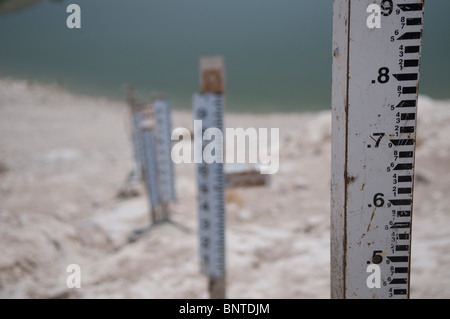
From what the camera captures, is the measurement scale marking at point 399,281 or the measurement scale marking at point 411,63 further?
the measurement scale marking at point 399,281

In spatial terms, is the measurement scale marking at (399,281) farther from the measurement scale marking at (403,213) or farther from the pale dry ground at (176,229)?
the pale dry ground at (176,229)

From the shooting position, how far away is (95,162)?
376 inches

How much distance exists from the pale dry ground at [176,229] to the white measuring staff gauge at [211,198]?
86 cm

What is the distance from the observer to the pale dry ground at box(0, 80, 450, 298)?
333 cm

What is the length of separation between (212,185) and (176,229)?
276cm

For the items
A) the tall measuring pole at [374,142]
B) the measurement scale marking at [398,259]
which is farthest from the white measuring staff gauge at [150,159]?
the measurement scale marking at [398,259]

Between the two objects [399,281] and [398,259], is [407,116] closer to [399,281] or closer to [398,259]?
[398,259]

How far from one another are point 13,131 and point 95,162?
4.72 metres

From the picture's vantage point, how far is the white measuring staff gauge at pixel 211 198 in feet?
7.82

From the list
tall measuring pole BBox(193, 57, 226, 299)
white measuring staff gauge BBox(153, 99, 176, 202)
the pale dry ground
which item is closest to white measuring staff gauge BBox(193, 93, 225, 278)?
tall measuring pole BBox(193, 57, 226, 299)

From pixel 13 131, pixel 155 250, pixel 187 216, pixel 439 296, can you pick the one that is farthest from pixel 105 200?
pixel 13 131

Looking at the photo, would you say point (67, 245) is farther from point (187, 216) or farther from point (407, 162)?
point (407, 162)

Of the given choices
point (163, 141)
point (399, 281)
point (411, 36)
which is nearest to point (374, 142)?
point (411, 36)

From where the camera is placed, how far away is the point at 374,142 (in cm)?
123
